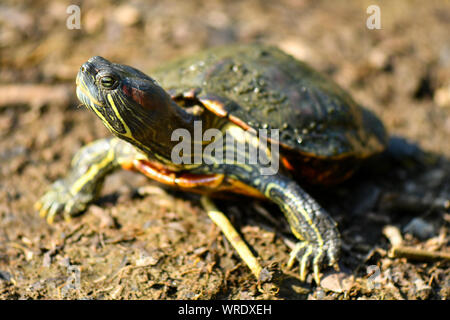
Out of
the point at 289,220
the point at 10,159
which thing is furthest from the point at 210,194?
the point at 10,159

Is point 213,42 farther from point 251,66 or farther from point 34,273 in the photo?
point 34,273

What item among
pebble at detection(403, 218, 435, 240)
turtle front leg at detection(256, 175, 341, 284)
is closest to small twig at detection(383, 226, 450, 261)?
pebble at detection(403, 218, 435, 240)

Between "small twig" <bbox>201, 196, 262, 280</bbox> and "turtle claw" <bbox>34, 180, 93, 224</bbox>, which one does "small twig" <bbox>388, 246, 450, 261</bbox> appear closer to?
"small twig" <bbox>201, 196, 262, 280</bbox>

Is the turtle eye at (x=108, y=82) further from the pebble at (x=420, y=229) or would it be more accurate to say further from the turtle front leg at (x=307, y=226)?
the pebble at (x=420, y=229)

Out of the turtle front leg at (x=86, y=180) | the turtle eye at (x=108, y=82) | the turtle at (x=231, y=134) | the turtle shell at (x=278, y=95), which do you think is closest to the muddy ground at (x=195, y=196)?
the turtle front leg at (x=86, y=180)

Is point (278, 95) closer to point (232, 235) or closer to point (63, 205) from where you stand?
point (232, 235)

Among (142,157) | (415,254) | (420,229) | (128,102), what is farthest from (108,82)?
(420,229)

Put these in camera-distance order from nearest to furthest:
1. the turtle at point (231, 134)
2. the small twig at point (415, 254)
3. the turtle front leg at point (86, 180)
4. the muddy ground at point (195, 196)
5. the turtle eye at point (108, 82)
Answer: the turtle eye at point (108, 82), the turtle at point (231, 134), the muddy ground at point (195, 196), the small twig at point (415, 254), the turtle front leg at point (86, 180)
